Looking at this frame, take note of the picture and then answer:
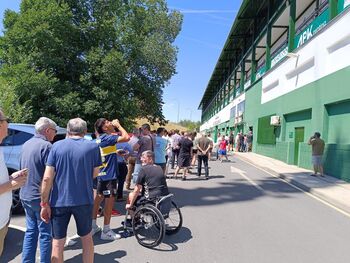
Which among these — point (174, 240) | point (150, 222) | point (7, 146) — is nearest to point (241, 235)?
point (174, 240)

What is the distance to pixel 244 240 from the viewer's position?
19.2 ft

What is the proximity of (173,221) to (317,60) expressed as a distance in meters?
12.9

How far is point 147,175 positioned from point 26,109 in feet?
60.0

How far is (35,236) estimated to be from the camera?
13.8 feet

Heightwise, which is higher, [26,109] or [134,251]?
[26,109]

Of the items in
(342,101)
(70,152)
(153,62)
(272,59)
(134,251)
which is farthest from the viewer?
(153,62)

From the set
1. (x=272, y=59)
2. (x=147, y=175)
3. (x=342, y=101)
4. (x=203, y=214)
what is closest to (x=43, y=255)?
(x=147, y=175)

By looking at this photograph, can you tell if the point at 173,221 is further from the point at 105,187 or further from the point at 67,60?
the point at 67,60

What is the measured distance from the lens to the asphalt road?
16.6 feet

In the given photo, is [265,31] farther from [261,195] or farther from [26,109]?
[261,195]

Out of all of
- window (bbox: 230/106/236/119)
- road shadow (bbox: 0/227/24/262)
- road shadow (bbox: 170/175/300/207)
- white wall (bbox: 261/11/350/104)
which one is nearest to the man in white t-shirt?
road shadow (bbox: 0/227/24/262)

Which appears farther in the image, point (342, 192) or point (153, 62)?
point (153, 62)

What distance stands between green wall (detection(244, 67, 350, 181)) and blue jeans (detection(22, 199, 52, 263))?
11.4 metres

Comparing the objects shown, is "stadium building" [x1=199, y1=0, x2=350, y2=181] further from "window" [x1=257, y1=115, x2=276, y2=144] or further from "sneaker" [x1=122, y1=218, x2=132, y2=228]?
"sneaker" [x1=122, y1=218, x2=132, y2=228]
